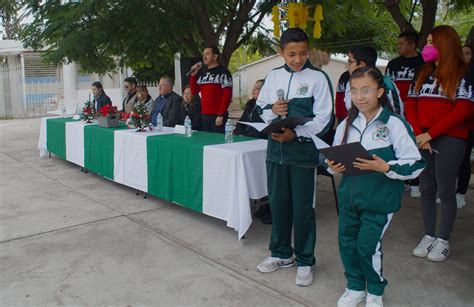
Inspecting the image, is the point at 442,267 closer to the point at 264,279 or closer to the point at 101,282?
→ the point at 264,279

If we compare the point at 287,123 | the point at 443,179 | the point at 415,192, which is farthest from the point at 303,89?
the point at 415,192

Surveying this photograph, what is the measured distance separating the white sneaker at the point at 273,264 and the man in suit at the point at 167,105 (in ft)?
11.2

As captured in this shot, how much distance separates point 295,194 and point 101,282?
154 centimetres

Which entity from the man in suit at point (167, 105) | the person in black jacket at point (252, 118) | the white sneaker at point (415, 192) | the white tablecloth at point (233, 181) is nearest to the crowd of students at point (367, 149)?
the white tablecloth at point (233, 181)

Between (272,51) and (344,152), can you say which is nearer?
(344,152)

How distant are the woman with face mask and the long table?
1.40 metres

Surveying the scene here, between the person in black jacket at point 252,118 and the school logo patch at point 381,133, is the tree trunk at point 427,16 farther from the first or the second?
the school logo patch at point 381,133

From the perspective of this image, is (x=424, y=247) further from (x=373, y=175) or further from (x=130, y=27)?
(x=130, y=27)

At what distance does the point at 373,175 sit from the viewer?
268 centimetres

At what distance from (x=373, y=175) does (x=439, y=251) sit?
1.36 meters

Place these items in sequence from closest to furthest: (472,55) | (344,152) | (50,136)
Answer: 1. (344,152)
2. (472,55)
3. (50,136)

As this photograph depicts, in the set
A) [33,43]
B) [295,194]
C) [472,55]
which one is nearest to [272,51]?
[33,43]

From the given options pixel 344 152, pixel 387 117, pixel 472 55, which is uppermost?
pixel 472 55

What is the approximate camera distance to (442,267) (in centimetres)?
A: 346
